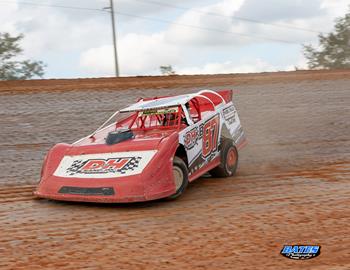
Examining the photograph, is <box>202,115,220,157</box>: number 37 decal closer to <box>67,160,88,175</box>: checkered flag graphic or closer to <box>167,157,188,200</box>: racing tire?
<box>167,157,188,200</box>: racing tire

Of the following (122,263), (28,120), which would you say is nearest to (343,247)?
(122,263)

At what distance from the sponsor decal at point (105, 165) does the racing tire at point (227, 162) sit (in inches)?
74.9

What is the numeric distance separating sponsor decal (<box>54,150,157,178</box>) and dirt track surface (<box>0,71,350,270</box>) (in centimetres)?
44

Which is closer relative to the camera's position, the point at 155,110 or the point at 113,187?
the point at 113,187

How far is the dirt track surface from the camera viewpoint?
5.11 meters

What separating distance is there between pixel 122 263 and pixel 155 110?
378 cm

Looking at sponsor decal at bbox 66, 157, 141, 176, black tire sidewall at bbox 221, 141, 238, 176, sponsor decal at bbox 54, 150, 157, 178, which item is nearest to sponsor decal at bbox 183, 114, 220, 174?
black tire sidewall at bbox 221, 141, 238, 176

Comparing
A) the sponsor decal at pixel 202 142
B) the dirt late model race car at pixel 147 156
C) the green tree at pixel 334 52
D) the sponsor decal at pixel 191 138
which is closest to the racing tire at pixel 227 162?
the dirt late model race car at pixel 147 156

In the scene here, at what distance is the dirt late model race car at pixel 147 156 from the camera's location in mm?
6938

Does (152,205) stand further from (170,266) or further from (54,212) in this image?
(170,266)

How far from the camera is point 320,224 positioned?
609cm

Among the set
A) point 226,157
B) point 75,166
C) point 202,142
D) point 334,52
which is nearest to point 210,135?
point 202,142

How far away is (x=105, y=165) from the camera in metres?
7.23

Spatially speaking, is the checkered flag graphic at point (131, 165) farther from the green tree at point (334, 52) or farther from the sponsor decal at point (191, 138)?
the green tree at point (334, 52)
